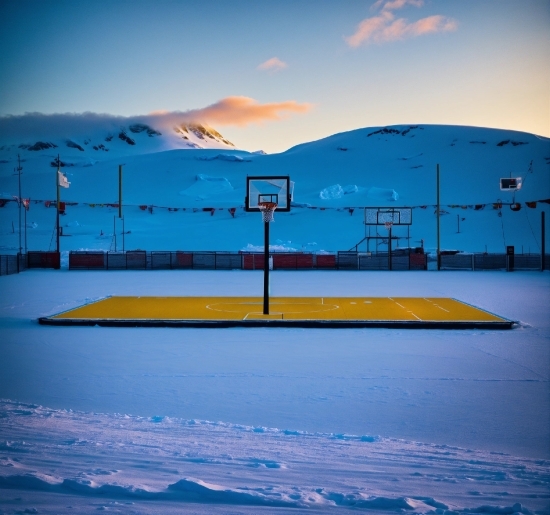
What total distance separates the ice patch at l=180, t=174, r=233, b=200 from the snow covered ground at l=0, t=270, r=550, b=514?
8796cm

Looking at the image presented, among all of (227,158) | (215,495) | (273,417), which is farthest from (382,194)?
(215,495)

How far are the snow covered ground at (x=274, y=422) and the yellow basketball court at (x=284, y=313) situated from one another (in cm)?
96

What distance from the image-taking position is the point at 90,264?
126 ft

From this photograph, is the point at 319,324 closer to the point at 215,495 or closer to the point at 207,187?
the point at 215,495

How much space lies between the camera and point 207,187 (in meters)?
103

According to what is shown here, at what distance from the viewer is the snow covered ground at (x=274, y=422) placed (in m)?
4.16

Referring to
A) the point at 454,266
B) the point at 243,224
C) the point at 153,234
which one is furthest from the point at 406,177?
the point at 454,266

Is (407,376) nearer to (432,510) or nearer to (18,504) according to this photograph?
(432,510)

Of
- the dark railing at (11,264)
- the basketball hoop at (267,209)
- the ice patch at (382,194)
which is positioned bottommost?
the dark railing at (11,264)

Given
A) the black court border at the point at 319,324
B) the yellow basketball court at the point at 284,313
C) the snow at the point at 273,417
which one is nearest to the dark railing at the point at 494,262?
the snow at the point at 273,417

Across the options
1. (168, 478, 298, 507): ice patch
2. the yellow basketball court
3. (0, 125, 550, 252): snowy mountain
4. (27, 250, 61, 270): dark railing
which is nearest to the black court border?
the yellow basketball court

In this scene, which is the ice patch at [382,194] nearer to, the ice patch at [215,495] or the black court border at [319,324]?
the black court border at [319,324]

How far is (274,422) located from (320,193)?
8291 cm

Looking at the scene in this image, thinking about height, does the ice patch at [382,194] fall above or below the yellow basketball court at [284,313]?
above
